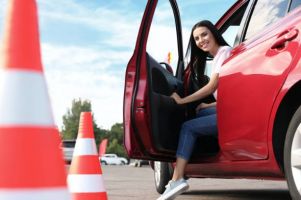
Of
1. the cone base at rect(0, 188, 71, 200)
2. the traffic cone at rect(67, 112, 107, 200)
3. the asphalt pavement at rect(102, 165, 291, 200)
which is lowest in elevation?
the asphalt pavement at rect(102, 165, 291, 200)

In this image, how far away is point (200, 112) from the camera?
15.2ft

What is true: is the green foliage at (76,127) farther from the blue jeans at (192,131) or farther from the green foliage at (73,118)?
the blue jeans at (192,131)

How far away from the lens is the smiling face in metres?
4.59

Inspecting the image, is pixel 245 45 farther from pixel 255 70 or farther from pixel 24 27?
pixel 24 27

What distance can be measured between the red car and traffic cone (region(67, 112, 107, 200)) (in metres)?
0.43

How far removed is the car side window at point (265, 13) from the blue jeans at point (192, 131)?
2.43 feet

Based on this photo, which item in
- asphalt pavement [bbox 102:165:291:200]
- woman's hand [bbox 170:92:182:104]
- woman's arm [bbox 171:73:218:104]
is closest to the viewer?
woman's arm [bbox 171:73:218:104]

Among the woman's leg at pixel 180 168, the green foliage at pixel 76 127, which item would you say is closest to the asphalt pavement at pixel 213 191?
the woman's leg at pixel 180 168

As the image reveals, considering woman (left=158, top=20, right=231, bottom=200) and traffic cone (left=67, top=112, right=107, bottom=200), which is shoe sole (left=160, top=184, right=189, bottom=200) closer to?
woman (left=158, top=20, right=231, bottom=200)

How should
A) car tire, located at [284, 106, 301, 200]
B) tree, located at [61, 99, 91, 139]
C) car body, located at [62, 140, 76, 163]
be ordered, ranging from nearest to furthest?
1. car tire, located at [284, 106, 301, 200]
2. car body, located at [62, 140, 76, 163]
3. tree, located at [61, 99, 91, 139]

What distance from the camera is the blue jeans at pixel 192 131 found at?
14.1 ft

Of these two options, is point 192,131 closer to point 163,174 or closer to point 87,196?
point 87,196

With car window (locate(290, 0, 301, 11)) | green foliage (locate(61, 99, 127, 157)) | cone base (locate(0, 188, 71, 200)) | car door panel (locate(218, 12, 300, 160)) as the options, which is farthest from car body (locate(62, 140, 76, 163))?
green foliage (locate(61, 99, 127, 157))

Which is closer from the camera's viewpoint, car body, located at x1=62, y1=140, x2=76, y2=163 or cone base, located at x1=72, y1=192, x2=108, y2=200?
cone base, located at x1=72, y1=192, x2=108, y2=200
